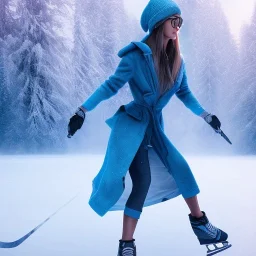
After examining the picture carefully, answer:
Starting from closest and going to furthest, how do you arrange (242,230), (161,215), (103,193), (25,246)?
1. (103,193)
2. (25,246)
3. (242,230)
4. (161,215)

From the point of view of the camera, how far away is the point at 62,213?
9.99ft

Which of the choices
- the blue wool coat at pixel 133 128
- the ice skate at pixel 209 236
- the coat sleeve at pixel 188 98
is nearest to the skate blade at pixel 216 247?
the ice skate at pixel 209 236

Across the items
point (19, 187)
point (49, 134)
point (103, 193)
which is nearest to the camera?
point (103, 193)

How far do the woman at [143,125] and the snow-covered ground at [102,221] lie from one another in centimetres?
30

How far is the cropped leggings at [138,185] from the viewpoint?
188 cm

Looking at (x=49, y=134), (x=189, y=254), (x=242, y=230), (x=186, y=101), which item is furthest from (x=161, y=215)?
(x=49, y=134)

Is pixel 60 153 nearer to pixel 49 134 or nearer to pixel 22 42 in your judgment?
pixel 49 134

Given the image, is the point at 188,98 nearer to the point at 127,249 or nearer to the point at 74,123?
the point at 74,123

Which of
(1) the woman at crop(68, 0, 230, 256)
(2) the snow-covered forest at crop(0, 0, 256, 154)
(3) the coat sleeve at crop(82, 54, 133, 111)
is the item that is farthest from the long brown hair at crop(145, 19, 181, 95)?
(2) the snow-covered forest at crop(0, 0, 256, 154)

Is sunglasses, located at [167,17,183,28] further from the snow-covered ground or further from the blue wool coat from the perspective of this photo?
the snow-covered ground

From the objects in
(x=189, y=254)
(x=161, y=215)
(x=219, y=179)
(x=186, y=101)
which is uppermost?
(x=219, y=179)

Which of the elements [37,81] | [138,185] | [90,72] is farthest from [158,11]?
[90,72]

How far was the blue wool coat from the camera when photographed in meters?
1.88

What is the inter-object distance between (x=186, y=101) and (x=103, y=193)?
0.70 meters
